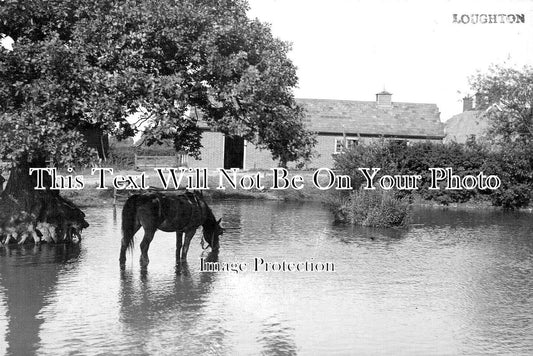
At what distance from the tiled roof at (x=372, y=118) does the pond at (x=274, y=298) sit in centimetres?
2810

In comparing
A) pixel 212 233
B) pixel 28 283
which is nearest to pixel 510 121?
pixel 212 233

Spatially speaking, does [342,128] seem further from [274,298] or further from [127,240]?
[274,298]

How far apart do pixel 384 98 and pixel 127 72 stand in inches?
1539

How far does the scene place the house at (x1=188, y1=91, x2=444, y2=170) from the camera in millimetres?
43781

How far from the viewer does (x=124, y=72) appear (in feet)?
44.6

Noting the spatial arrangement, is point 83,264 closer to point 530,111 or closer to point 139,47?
point 139,47

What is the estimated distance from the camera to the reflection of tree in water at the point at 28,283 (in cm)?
877

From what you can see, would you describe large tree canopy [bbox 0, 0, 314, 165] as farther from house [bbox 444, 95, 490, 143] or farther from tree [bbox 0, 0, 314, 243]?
house [bbox 444, 95, 490, 143]

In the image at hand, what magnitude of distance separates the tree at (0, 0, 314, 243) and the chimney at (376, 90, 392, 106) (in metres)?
35.4

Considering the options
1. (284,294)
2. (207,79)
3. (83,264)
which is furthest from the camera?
(207,79)

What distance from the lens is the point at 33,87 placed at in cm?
1343

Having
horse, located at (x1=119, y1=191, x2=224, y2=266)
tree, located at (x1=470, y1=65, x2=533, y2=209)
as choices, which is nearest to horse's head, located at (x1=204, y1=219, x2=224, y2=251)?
horse, located at (x1=119, y1=191, x2=224, y2=266)

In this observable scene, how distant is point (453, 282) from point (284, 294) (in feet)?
12.7

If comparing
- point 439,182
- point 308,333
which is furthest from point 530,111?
point 308,333
